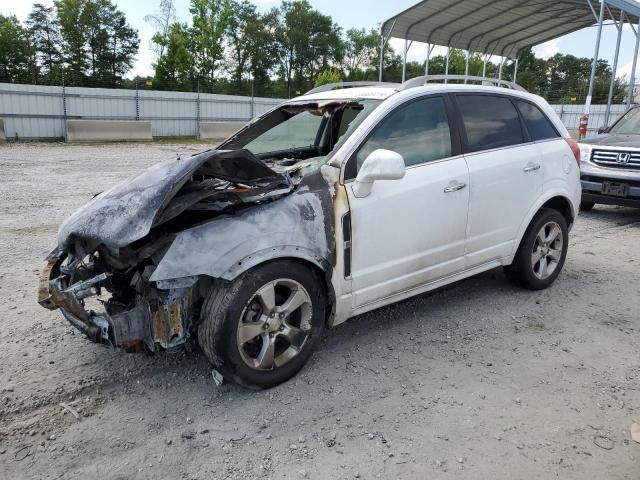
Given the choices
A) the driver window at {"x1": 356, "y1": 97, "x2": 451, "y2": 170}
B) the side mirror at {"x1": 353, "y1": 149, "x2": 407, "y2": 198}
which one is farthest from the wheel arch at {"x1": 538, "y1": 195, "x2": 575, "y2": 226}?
the side mirror at {"x1": 353, "y1": 149, "x2": 407, "y2": 198}

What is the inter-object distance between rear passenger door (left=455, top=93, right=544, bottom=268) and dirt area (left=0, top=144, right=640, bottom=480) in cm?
63

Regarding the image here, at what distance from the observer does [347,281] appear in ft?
10.9

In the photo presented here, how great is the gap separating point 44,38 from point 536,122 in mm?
49757

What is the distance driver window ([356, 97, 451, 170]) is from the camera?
3.53 metres

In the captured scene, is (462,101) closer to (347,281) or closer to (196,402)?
(347,281)

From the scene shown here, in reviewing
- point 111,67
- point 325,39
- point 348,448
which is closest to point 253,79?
point 325,39

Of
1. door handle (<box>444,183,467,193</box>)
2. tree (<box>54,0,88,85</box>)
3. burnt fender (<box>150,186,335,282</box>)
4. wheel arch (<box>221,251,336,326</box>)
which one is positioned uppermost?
tree (<box>54,0,88,85</box>)

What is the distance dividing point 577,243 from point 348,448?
513cm

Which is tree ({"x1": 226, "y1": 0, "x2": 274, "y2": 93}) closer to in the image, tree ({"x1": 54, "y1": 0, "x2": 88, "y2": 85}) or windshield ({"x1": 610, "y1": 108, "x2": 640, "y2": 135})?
tree ({"x1": 54, "y1": 0, "x2": 88, "y2": 85})

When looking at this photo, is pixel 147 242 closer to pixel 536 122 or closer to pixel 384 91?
pixel 384 91

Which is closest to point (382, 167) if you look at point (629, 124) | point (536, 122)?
point (536, 122)

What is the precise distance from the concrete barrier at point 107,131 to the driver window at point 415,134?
61.1 feet

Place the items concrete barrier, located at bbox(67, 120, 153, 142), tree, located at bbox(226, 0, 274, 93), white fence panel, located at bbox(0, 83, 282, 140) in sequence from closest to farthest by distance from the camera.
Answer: white fence panel, located at bbox(0, 83, 282, 140) → concrete barrier, located at bbox(67, 120, 153, 142) → tree, located at bbox(226, 0, 274, 93)

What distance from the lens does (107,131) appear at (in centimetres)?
2005
